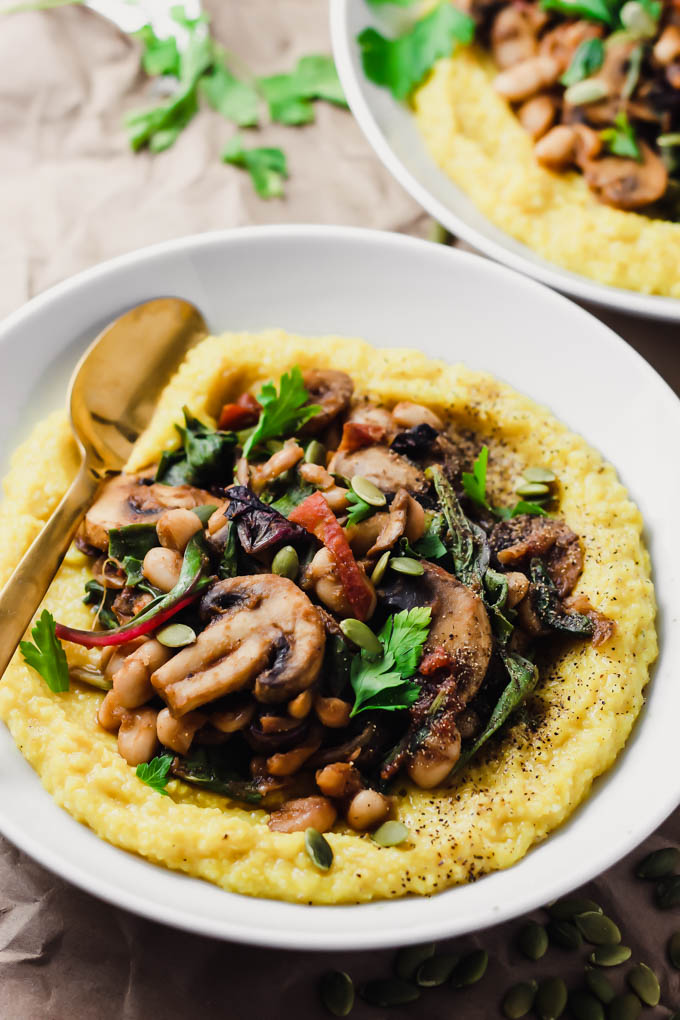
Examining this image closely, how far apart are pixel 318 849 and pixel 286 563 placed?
132cm

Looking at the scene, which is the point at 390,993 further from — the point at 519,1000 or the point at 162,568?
the point at 162,568

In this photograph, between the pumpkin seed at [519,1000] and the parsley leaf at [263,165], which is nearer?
the pumpkin seed at [519,1000]

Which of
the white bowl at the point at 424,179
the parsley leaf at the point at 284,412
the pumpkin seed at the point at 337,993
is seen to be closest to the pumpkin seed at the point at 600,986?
the pumpkin seed at the point at 337,993

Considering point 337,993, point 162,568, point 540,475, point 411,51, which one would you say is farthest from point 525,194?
point 337,993

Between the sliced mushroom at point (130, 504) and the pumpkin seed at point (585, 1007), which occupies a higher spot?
the sliced mushroom at point (130, 504)

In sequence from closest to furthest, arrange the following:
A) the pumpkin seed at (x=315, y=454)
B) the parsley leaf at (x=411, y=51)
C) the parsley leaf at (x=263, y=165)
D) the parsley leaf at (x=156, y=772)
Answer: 1. the parsley leaf at (x=156, y=772)
2. the pumpkin seed at (x=315, y=454)
3. the parsley leaf at (x=411, y=51)
4. the parsley leaf at (x=263, y=165)

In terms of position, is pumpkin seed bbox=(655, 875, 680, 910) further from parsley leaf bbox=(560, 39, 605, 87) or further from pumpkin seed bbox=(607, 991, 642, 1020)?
parsley leaf bbox=(560, 39, 605, 87)

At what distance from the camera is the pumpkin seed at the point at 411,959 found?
15.5 ft

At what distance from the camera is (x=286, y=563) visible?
4.62m

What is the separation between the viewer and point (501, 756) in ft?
15.0

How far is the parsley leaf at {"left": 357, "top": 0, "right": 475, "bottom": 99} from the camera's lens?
733 centimetres

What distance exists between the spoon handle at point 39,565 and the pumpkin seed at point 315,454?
1213mm

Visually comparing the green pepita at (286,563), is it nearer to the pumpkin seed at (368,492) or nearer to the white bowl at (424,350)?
the pumpkin seed at (368,492)

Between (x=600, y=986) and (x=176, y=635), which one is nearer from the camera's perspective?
(x=176, y=635)
